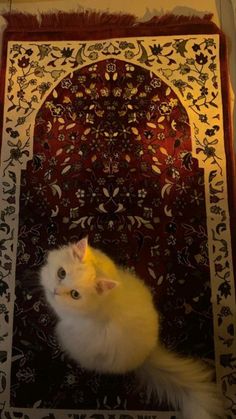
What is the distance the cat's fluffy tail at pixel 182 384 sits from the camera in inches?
43.9

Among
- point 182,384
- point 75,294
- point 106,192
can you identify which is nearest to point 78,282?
point 75,294

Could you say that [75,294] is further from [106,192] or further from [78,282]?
[106,192]

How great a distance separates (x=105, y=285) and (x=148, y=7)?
1026 millimetres

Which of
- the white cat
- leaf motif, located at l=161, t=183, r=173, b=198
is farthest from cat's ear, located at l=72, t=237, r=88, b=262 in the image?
leaf motif, located at l=161, t=183, r=173, b=198

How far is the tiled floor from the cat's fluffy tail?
1.01m

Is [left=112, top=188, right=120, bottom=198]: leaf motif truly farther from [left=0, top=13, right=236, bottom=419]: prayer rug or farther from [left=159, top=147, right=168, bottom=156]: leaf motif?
[left=159, top=147, right=168, bottom=156]: leaf motif

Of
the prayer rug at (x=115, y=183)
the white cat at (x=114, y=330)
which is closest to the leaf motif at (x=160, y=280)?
the prayer rug at (x=115, y=183)

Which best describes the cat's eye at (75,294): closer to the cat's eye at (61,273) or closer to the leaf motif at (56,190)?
the cat's eye at (61,273)

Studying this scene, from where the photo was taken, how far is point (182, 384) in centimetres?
113

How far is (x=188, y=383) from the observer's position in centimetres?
113

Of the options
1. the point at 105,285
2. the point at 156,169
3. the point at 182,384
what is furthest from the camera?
the point at 156,169

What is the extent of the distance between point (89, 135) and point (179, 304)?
0.55 m

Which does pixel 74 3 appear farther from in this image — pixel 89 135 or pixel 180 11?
pixel 89 135

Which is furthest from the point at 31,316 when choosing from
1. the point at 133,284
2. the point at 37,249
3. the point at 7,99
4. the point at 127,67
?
the point at 127,67
